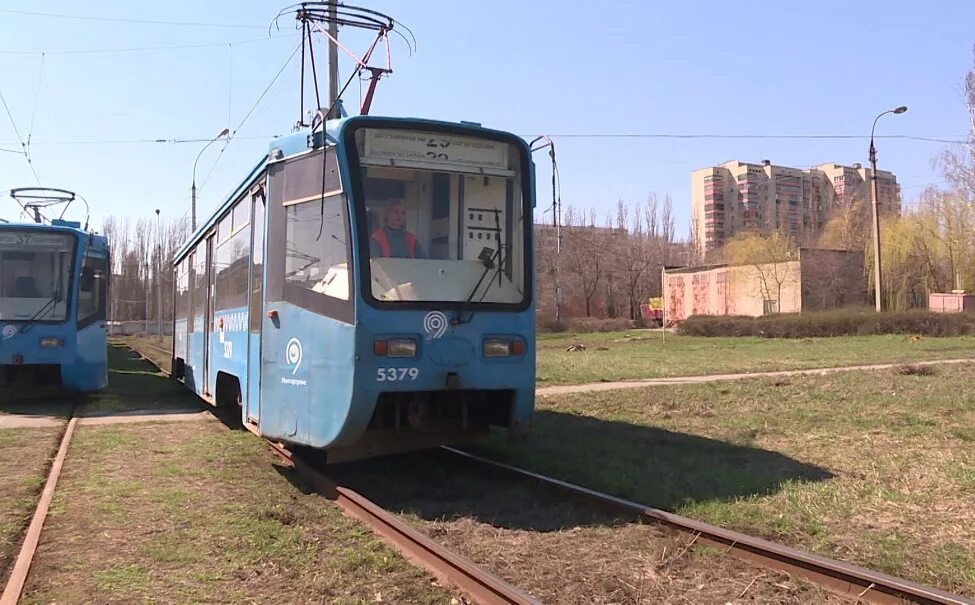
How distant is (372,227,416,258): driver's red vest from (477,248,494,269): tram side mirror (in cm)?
63

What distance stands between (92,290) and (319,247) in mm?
9918

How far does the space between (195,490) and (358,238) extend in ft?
9.48

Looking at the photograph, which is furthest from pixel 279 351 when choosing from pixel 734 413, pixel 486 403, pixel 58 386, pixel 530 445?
pixel 58 386

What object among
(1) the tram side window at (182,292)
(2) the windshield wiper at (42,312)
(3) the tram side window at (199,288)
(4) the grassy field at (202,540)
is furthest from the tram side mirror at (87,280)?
(4) the grassy field at (202,540)

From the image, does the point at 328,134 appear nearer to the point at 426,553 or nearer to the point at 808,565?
the point at 426,553

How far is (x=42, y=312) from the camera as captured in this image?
14031 millimetres

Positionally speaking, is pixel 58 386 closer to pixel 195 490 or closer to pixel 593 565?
pixel 195 490

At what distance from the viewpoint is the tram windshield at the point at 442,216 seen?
6809 mm

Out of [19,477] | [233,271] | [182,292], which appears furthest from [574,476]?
[182,292]

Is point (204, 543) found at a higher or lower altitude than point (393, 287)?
lower

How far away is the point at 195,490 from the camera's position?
7316mm

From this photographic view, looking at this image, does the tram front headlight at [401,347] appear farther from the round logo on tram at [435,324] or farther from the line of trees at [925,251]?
the line of trees at [925,251]

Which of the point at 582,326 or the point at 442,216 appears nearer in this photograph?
the point at 442,216

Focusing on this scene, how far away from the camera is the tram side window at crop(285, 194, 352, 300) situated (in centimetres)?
670
